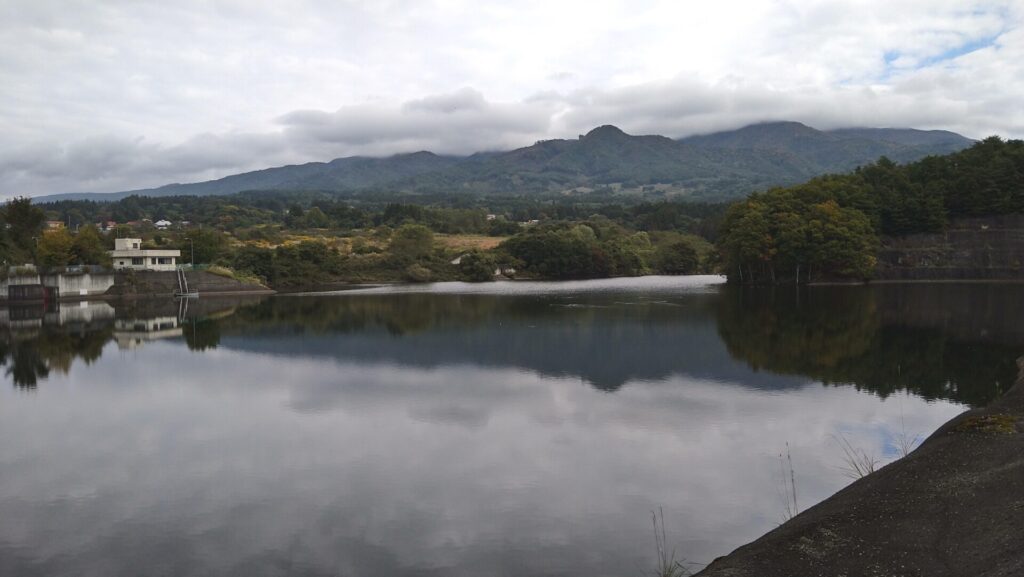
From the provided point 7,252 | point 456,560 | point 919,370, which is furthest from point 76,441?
point 7,252

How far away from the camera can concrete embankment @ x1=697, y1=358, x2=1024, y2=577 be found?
8844 millimetres

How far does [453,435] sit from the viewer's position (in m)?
18.0

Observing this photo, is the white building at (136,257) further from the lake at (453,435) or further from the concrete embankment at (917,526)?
the concrete embankment at (917,526)

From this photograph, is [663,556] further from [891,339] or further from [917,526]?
[891,339]

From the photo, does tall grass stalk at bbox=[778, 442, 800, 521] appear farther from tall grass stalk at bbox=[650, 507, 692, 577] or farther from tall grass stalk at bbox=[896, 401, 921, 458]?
tall grass stalk at bbox=[896, 401, 921, 458]

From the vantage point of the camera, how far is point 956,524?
9.91 m

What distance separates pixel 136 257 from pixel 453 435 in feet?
196

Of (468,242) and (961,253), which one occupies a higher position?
(468,242)

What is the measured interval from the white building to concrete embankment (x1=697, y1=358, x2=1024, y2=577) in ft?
219

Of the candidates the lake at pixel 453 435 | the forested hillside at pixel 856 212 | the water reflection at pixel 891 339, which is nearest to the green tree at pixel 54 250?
the lake at pixel 453 435

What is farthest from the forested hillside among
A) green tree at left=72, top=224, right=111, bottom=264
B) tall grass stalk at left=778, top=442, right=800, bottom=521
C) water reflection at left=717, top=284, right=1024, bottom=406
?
green tree at left=72, top=224, right=111, bottom=264

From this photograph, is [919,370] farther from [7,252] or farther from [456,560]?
[7,252]

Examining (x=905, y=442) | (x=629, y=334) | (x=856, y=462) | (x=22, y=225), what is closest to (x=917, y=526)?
(x=856, y=462)

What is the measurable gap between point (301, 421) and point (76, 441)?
5.39 metres
